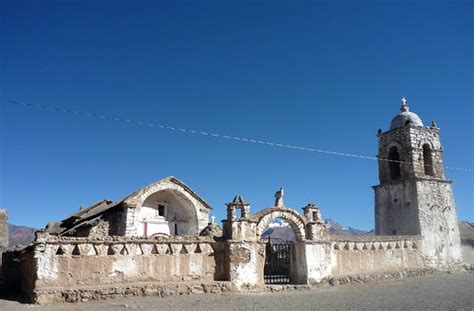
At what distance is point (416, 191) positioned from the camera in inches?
882

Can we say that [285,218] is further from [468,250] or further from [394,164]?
[468,250]

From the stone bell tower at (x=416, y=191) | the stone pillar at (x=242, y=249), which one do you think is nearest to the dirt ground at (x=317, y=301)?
the stone pillar at (x=242, y=249)

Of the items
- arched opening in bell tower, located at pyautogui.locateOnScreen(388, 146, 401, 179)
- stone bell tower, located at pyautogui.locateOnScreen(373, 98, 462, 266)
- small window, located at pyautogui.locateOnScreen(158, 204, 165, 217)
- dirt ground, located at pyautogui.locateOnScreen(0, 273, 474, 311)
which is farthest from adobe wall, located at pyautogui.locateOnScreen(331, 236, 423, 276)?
small window, located at pyautogui.locateOnScreen(158, 204, 165, 217)

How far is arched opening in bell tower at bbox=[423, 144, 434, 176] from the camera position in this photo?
23.9 meters

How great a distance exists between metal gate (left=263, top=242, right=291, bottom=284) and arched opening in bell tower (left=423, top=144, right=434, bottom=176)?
11.0 meters

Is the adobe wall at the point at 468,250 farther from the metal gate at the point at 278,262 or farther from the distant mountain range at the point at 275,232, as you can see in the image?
the metal gate at the point at 278,262

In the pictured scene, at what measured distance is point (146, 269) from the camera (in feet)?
45.8

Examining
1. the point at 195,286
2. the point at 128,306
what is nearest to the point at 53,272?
the point at 128,306

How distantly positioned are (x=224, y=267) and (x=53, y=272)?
6.05 meters

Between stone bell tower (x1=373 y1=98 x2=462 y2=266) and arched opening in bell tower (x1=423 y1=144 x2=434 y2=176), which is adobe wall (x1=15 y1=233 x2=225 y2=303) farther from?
arched opening in bell tower (x1=423 y1=144 x2=434 y2=176)

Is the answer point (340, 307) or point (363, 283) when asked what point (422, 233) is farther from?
point (340, 307)

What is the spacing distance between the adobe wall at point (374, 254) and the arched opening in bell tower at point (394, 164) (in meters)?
4.37

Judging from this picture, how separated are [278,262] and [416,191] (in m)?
9.30

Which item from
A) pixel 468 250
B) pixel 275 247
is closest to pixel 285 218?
pixel 275 247
